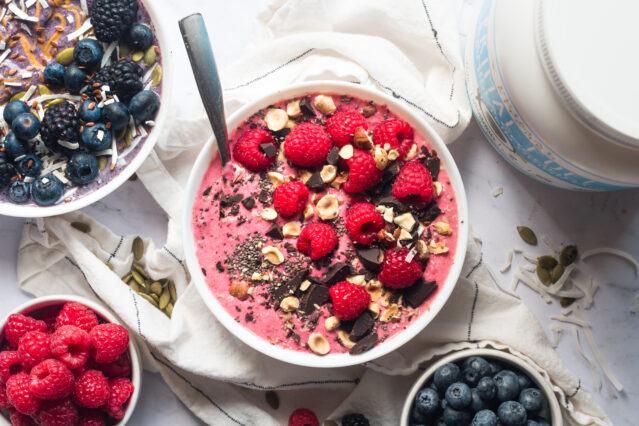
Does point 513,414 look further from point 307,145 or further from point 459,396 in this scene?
point 307,145

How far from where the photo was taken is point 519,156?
166cm

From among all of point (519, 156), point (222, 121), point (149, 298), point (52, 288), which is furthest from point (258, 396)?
point (519, 156)

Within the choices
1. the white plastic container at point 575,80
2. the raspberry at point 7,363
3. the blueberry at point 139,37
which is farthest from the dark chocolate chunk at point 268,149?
the raspberry at point 7,363

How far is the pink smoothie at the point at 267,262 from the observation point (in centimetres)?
162

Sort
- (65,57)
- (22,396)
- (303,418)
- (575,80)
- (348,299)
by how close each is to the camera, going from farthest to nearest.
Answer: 1. (303,418)
2. (65,57)
3. (22,396)
4. (348,299)
5. (575,80)

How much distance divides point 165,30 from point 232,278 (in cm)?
72

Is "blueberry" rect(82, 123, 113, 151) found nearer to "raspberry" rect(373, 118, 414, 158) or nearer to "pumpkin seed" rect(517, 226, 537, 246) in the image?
"raspberry" rect(373, 118, 414, 158)

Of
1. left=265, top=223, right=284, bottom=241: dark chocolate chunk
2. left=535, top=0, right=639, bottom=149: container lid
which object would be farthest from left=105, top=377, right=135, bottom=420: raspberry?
left=535, top=0, right=639, bottom=149: container lid

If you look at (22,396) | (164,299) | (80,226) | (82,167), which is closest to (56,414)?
(22,396)

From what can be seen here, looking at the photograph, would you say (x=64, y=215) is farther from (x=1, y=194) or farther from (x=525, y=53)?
(x=525, y=53)

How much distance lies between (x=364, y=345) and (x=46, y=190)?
38.6 inches

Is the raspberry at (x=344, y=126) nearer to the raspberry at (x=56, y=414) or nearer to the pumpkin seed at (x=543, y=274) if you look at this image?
the pumpkin seed at (x=543, y=274)

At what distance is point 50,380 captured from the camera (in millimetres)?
1621

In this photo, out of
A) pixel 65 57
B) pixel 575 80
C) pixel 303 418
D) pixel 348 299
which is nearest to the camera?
pixel 575 80
